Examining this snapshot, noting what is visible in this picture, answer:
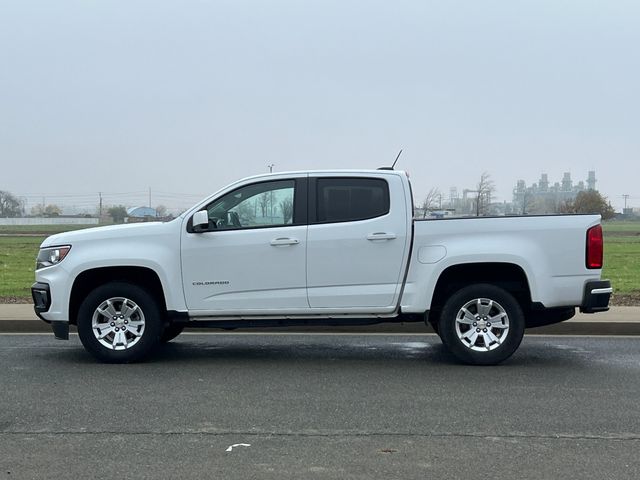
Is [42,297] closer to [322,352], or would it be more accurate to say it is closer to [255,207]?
[255,207]

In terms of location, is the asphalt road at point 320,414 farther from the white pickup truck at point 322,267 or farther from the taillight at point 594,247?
the taillight at point 594,247

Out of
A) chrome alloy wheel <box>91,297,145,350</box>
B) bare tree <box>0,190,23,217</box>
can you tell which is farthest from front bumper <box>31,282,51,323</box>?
bare tree <box>0,190,23,217</box>

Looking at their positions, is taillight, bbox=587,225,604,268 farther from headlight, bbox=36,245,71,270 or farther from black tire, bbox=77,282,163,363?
headlight, bbox=36,245,71,270

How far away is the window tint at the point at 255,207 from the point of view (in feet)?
24.9

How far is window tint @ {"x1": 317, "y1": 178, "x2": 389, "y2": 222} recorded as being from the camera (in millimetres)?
7520

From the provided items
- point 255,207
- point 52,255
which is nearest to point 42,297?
point 52,255

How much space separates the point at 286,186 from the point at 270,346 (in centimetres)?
227

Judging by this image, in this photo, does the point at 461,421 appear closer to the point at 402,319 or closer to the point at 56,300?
the point at 402,319

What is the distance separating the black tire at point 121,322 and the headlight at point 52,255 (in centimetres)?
52

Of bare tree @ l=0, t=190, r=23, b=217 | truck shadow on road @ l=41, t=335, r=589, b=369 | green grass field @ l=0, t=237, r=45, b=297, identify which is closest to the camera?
truck shadow on road @ l=41, t=335, r=589, b=369

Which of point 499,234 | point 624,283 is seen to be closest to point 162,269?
point 499,234

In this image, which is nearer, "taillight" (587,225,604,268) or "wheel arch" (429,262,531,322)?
"taillight" (587,225,604,268)

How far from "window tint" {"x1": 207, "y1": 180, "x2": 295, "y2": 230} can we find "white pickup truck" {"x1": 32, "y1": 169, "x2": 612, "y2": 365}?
12 mm

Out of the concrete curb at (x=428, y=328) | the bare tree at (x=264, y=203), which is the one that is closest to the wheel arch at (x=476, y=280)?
the bare tree at (x=264, y=203)
